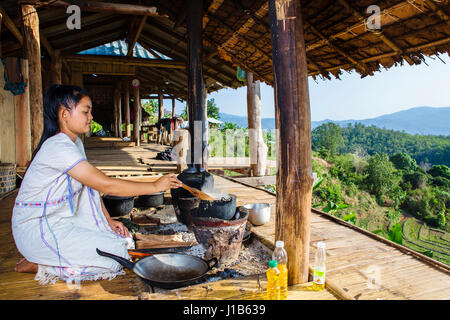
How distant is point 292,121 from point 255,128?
584 centimetres

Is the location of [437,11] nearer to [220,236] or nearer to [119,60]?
[220,236]

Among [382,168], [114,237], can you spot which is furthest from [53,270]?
[382,168]

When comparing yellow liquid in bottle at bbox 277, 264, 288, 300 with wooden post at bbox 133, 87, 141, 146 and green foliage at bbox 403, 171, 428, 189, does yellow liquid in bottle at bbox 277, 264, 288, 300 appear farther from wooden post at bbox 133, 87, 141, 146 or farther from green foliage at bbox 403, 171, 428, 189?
green foliage at bbox 403, 171, 428, 189

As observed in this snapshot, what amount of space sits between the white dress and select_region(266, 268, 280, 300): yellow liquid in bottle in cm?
118

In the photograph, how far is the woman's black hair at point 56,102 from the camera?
7.05 ft

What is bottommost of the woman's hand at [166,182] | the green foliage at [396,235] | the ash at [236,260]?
the green foliage at [396,235]

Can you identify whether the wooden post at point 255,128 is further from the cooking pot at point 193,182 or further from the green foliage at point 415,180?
the green foliage at point 415,180

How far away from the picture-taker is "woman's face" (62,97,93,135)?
2.20m

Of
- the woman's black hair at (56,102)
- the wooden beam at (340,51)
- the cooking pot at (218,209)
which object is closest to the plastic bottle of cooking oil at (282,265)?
the cooking pot at (218,209)

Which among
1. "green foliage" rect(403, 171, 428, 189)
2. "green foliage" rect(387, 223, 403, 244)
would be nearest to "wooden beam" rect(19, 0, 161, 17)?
"green foliage" rect(387, 223, 403, 244)

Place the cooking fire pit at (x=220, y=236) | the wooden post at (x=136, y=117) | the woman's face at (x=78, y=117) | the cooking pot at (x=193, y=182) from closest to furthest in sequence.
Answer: the woman's face at (x=78, y=117) < the cooking fire pit at (x=220, y=236) < the cooking pot at (x=193, y=182) < the wooden post at (x=136, y=117)

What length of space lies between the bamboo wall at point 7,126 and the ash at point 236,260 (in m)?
3.40

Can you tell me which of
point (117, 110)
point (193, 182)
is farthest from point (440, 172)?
point (193, 182)

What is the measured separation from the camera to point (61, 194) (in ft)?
7.34
